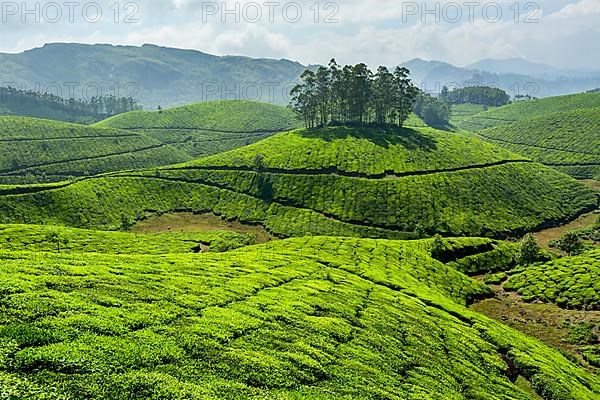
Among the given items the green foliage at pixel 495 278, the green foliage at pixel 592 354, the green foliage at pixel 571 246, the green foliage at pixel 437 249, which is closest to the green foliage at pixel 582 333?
the green foliage at pixel 592 354

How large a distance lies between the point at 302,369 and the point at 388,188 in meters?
135

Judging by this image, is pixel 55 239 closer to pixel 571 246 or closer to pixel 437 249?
pixel 437 249

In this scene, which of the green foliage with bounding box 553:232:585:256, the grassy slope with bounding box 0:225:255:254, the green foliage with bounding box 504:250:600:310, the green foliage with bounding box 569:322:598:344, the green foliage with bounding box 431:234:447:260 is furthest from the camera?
the green foliage with bounding box 553:232:585:256

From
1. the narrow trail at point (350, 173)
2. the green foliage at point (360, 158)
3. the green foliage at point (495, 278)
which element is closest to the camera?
the green foliage at point (495, 278)

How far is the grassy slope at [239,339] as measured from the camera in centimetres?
2352

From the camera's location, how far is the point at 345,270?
77.4m

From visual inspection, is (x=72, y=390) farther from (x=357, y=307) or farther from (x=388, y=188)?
(x=388, y=188)

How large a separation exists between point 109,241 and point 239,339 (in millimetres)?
83748

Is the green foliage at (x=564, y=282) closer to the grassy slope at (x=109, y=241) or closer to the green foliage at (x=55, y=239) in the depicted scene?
the grassy slope at (x=109, y=241)

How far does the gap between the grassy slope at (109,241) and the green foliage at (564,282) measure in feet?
252

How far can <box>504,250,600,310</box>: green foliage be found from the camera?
3181 inches

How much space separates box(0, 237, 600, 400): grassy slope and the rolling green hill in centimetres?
8338

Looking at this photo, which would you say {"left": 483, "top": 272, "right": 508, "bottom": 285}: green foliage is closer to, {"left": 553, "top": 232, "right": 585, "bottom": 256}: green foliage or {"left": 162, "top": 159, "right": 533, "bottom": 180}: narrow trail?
{"left": 553, "top": 232, "right": 585, "bottom": 256}: green foliage

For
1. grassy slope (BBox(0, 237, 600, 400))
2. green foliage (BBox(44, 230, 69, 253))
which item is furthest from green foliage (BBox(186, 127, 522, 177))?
grassy slope (BBox(0, 237, 600, 400))
